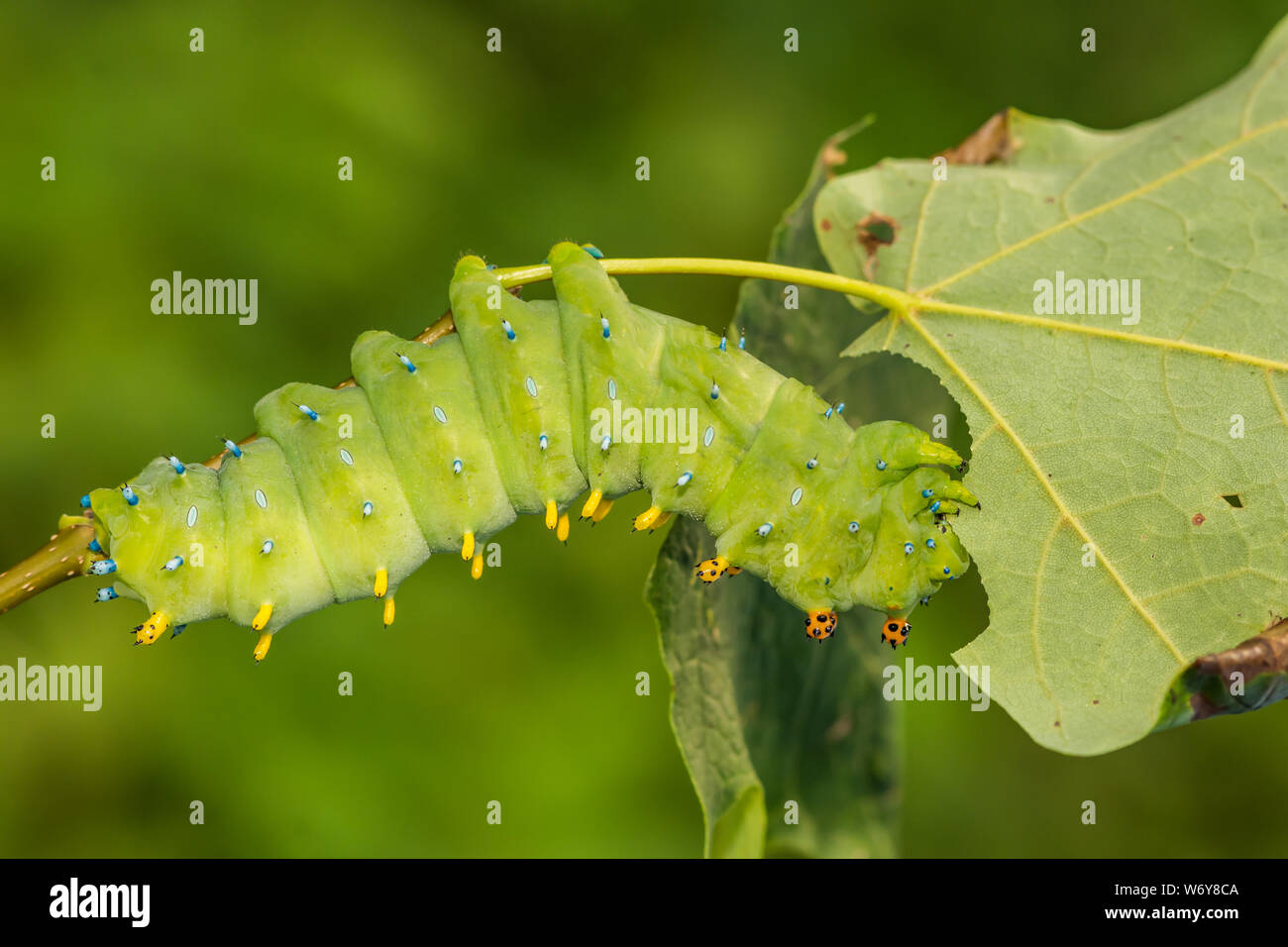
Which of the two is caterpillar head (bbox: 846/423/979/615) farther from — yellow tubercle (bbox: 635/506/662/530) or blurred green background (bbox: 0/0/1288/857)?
blurred green background (bbox: 0/0/1288/857)

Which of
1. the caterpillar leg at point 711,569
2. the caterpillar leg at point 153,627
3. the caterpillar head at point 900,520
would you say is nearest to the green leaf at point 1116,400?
the caterpillar head at point 900,520

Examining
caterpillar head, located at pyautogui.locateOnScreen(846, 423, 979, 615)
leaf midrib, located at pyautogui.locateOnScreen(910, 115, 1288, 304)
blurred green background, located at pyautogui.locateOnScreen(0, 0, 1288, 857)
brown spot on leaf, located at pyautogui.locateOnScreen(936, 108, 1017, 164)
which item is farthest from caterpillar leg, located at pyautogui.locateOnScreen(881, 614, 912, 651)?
blurred green background, located at pyautogui.locateOnScreen(0, 0, 1288, 857)

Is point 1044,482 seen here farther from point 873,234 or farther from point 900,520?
point 873,234

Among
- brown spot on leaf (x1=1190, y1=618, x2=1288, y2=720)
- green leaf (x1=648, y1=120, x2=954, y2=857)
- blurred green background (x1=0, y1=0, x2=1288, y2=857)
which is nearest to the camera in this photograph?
brown spot on leaf (x1=1190, y1=618, x2=1288, y2=720)

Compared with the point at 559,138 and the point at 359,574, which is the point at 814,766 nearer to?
the point at 359,574

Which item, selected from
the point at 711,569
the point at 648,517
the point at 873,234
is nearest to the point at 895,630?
the point at 711,569

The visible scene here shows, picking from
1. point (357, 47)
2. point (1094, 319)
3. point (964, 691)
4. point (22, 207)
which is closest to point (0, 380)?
point (22, 207)

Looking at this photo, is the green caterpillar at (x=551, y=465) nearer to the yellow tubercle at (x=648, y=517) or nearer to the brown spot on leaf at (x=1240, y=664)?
the yellow tubercle at (x=648, y=517)
